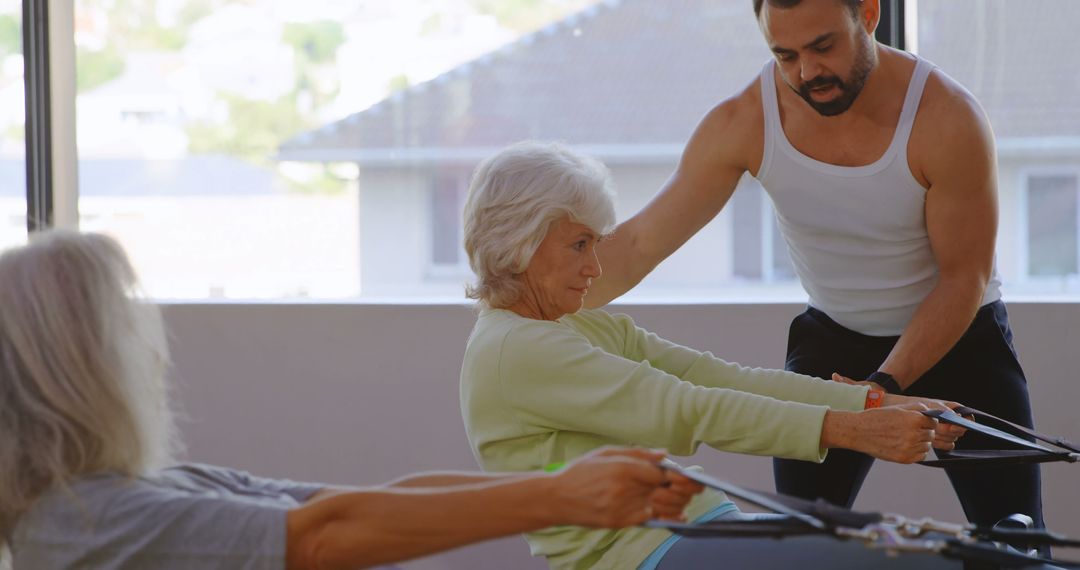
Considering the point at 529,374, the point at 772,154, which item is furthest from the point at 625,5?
the point at 529,374

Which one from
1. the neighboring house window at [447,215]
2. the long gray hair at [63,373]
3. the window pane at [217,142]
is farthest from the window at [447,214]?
the long gray hair at [63,373]

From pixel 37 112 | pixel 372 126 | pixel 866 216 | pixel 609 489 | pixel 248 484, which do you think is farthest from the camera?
pixel 372 126

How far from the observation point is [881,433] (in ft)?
6.02

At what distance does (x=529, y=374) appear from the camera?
5.94ft

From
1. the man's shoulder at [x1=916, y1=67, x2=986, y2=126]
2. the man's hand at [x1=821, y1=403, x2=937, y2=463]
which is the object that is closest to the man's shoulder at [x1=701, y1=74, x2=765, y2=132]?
the man's shoulder at [x1=916, y1=67, x2=986, y2=126]

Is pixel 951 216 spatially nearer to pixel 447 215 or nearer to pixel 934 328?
pixel 934 328

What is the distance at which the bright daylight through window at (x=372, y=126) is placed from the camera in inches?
147

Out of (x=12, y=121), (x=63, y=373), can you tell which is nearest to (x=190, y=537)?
(x=63, y=373)

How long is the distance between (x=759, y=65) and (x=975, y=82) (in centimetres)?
62

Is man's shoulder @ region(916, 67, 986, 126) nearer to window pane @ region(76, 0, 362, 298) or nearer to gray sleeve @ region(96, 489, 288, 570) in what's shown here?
gray sleeve @ region(96, 489, 288, 570)

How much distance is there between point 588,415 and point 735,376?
0.42 m

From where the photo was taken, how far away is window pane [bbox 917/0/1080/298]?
140 inches

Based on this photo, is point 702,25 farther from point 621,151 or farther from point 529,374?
point 529,374

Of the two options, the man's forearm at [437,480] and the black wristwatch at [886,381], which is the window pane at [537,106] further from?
the man's forearm at [437,480]
